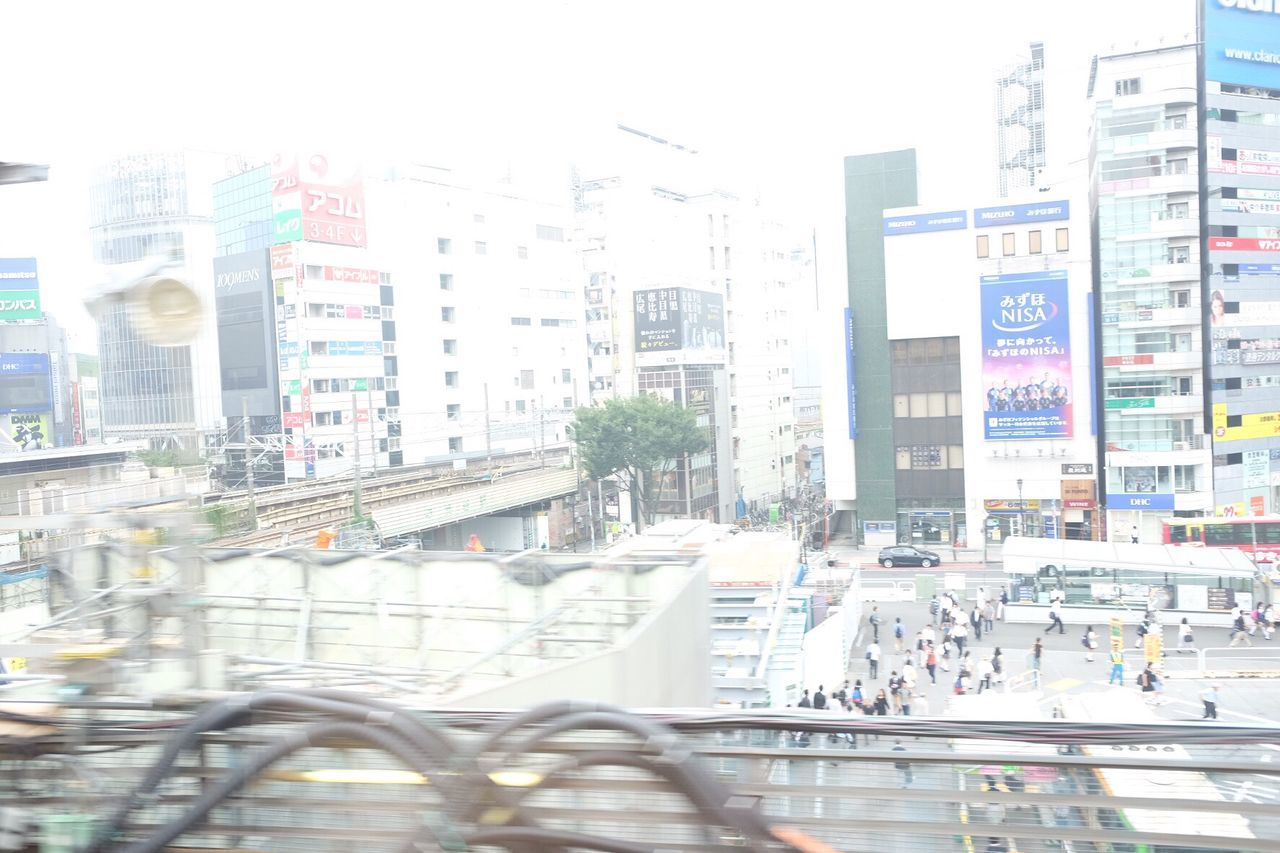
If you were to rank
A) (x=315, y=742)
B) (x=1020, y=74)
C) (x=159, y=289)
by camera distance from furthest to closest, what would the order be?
(x=1020, y=74) → (x=159, y=289) → (x=315, y=742)

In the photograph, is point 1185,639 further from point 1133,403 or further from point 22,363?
point 22,363

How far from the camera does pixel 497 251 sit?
14453 millimetres

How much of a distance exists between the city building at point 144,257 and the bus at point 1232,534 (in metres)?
10.8

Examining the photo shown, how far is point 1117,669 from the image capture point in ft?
22.5

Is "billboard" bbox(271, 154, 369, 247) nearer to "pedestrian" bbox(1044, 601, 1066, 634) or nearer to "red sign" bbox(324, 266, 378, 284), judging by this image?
"red sign" bbox(324, 266, 378, 284)

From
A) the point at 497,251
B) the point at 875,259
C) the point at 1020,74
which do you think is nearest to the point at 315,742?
the point at 497,251

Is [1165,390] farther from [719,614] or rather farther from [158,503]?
[158,503]

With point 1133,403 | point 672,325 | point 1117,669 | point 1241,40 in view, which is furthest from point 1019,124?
point 1117,669

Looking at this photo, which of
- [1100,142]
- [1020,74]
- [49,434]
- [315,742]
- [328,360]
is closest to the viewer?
[315,742]

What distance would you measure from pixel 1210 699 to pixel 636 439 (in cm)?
914

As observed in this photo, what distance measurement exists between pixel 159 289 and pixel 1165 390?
1431 cm

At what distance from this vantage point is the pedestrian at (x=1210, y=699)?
5.08 meters

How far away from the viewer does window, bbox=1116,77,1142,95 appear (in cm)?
1332

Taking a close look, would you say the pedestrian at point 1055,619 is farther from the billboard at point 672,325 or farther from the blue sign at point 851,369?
the billboard at point 672,325
